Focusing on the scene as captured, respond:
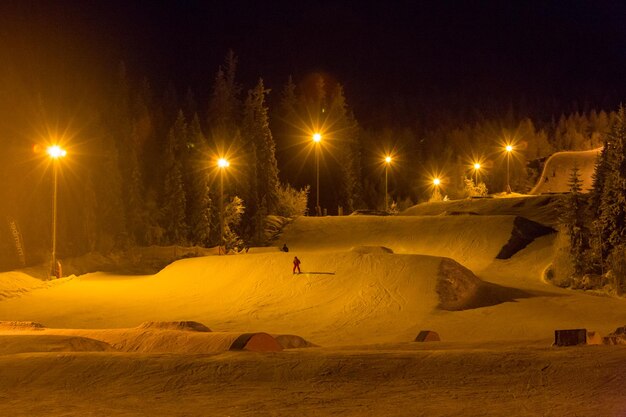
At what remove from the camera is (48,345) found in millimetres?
12891

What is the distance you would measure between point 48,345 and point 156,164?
173 ft

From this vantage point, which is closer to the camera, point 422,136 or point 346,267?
point 346,267

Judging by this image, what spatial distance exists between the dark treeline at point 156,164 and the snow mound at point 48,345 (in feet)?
103

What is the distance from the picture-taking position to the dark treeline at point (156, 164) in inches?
2077

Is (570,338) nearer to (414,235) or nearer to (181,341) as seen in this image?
(181,341)

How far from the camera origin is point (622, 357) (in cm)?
938

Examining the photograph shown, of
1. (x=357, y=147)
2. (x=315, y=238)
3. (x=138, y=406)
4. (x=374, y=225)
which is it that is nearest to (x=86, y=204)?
(x=315, y=238)

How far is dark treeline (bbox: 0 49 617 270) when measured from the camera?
173 feet

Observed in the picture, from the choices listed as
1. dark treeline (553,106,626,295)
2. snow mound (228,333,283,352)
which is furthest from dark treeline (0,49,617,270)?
snow mound (228,333,283,352)

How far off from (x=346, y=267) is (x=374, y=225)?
53.9 feet

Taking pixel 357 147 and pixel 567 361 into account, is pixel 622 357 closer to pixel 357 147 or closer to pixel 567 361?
pixel 567 361

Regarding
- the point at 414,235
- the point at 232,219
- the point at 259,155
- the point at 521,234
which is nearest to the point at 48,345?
the point at 414,235

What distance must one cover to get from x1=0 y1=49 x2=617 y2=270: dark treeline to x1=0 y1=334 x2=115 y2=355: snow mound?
103 feet

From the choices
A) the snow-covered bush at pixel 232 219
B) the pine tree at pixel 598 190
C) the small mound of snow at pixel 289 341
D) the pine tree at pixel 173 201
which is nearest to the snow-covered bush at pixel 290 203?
the snow-covered bush at pixel 232 219
